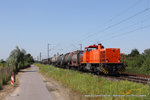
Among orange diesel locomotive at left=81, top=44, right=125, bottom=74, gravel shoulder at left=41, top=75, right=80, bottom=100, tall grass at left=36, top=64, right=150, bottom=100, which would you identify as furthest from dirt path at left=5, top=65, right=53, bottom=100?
orange diesel locomotive at left=81, top=44, right=125, bottom=74

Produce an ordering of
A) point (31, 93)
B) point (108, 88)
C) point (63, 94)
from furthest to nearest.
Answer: point (31, 93), point (63, 94), point (108, 88)

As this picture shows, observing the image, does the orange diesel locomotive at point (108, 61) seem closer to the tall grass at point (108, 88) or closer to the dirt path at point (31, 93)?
the tall grass at point (108, 88)

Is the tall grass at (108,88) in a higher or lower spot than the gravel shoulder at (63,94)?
higher

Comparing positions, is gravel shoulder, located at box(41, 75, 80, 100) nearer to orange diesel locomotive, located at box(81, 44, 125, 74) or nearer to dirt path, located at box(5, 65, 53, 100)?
dirt path, located at box(5, 65, 53, 100)

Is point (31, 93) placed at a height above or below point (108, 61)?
below

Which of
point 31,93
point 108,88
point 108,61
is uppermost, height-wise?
point 108,61

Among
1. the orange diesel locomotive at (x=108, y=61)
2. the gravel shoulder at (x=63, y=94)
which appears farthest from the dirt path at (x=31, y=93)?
the orange diesel locomotive at (x=108, y=61)

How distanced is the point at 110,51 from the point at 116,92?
34.2ft

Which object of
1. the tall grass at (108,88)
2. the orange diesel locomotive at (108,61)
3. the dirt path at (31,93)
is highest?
the orange diesel locomotive at (108,61)

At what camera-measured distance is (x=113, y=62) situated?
18.4m

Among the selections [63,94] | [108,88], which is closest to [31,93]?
[63,94]

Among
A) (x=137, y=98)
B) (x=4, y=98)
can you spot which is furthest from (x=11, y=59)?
(x=137, y=98)

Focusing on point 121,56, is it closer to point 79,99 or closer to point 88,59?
point 88,59

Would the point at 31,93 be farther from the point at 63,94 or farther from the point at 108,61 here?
the point at 108,61
